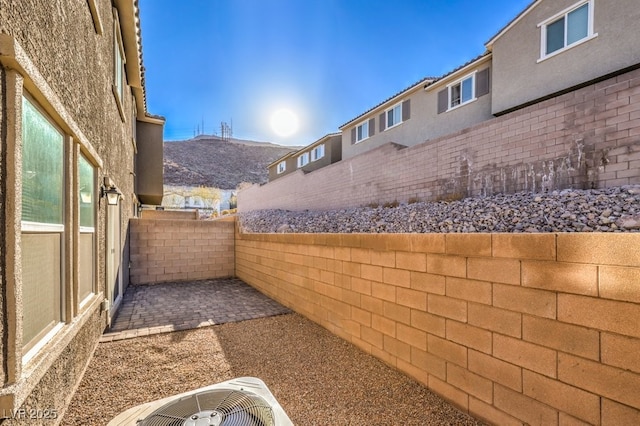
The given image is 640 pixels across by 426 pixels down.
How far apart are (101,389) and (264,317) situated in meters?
2.62

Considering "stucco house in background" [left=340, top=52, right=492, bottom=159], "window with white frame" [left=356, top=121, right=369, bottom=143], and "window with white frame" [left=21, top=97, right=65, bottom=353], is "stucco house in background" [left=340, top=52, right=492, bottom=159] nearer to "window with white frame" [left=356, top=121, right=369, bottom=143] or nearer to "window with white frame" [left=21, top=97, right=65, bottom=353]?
"window with white frame" [left=356, top=121, right=369, bottom=143]

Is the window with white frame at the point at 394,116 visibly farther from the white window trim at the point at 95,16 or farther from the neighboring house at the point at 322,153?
the white window trim at the point at 95,16

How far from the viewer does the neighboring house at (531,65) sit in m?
8.17

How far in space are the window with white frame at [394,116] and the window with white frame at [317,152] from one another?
22.1 feet

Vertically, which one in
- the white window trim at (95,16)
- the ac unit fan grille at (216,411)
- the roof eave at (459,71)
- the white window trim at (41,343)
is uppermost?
the roof eave at (459,71)

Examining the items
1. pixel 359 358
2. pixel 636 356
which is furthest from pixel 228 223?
pixel 636 356

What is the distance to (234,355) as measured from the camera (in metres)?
3.71

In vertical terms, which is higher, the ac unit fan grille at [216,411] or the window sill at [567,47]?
the window sill at [567,47]

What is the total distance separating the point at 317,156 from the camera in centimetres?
2214

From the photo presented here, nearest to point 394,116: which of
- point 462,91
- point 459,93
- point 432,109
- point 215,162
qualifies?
point 432,109

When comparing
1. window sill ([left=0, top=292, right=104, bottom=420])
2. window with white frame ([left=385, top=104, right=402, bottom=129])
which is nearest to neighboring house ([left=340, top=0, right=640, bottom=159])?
window with white frame ([left=385, top=104, right=402, bottom=129])

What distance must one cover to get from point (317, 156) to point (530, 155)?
1568 cm

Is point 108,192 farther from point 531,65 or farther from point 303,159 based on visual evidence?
point 303,159

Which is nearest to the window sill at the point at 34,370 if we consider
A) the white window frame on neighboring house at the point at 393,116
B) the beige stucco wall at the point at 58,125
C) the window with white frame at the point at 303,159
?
the beige stucco wall at the point at 58,125
